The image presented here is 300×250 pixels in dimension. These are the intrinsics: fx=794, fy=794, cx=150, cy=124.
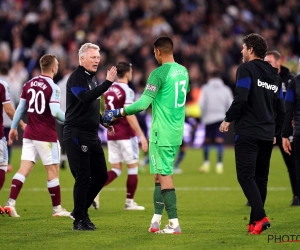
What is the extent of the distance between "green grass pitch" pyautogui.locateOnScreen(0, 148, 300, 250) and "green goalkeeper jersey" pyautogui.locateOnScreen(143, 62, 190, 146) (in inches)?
49.1

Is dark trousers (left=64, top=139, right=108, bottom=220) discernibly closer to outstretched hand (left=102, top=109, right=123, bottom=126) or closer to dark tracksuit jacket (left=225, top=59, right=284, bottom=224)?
outstretched hand (left=102, top=109, right=123, bottom=126)

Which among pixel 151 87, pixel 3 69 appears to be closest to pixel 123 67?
pixel 151 87

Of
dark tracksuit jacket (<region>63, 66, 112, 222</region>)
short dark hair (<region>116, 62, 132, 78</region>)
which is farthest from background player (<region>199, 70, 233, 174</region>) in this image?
dark tracksuit jacket (<region>63, 66, 112, 222</region>)

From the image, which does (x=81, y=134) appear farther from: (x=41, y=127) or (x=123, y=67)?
A: (x=123, y=67)

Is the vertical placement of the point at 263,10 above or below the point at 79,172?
above

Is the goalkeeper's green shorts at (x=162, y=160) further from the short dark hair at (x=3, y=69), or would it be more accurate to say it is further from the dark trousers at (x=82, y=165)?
the short dark hair at (x=3, y=69)

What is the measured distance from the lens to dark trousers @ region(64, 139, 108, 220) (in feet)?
33.6

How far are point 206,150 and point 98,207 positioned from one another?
8023 mm

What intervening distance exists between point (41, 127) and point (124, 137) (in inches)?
84.6

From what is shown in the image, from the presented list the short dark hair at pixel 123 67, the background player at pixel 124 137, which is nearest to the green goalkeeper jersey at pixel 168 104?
the background player at pixel 124 137

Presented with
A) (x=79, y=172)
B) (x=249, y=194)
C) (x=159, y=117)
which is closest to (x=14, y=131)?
(x=79, y=172)

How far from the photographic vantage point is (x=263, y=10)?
3444 centimetres

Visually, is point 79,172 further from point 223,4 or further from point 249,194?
point 223,4

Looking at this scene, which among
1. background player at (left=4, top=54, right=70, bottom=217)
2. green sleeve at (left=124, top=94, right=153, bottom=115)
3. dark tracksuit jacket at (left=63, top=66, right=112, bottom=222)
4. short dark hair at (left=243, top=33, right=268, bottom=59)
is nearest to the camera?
green sleeve at (left=124, top=94, right=153, bottom=115)
